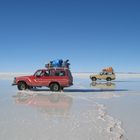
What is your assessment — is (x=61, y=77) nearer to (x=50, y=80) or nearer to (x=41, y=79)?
(x=50, y=80)

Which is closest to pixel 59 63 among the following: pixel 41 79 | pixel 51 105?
pixel 41 79

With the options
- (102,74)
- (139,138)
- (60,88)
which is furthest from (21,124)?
(102,74)

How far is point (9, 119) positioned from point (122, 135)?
4.16 metres

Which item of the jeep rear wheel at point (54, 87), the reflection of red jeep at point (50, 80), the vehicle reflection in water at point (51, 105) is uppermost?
the reflection of red jeep at point (50, 80)

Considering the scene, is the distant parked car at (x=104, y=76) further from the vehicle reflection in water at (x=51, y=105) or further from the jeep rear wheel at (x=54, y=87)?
the vehicle reflection in water at (x=51, y=105)

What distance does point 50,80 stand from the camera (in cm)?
2722

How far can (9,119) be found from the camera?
11.2 meters

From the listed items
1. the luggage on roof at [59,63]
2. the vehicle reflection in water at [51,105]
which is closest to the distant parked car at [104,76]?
the luggage on roof at [59,63]

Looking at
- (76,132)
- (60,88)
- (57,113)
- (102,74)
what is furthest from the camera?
(102,74)

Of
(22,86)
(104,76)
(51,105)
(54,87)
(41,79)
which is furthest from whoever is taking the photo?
(104,76)

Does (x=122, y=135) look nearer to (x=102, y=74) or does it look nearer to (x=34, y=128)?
(x=34, y=128)

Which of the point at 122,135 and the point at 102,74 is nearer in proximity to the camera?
the point at 122,135

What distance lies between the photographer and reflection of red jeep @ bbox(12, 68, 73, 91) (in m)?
27.0

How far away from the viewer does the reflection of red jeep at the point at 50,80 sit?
27000mm
